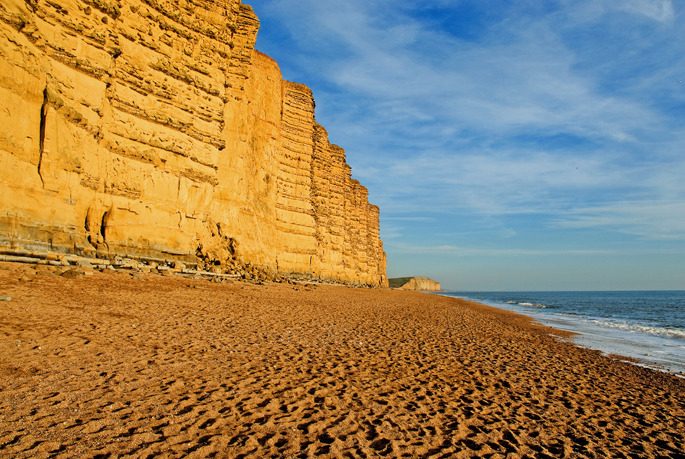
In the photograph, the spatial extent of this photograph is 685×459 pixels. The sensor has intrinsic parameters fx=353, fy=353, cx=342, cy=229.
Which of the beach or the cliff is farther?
the cliff

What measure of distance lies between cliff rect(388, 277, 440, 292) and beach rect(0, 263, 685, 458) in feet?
377

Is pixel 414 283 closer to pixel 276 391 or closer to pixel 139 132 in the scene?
pixel 139 132

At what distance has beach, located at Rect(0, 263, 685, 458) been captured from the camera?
11.5 ft

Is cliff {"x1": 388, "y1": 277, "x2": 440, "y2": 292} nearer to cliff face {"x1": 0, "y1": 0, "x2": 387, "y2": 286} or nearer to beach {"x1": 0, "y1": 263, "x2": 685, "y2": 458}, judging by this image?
cliff face {"x1": 0, "y1": 0, "x2": 387, "y2": 286}

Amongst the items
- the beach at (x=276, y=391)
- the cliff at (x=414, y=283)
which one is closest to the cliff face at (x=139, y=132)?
the beach at (x=276, y=391)

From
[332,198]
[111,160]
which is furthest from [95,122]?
[332,198]

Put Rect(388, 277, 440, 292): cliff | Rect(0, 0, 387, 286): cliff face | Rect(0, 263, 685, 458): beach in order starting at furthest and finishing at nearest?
1. Rect(388, 277, 440, 292): cliff
2. Rect(0, 0, 387, 286): cliff face
3. Rect(0, 263, 685, 458): beach

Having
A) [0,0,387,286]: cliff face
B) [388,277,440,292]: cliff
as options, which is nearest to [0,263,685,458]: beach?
[0,0,387,286]: cliff face

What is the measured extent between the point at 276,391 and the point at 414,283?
420ft

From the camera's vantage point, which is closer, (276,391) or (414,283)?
(276,391)

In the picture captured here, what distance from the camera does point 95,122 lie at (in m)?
12.8

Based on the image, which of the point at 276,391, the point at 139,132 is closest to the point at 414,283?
the point at 139,132

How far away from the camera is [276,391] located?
4.75 m

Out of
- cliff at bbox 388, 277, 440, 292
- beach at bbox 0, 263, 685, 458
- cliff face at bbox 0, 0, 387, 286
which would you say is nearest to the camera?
beach at bbox 0, 263, 685, 458
